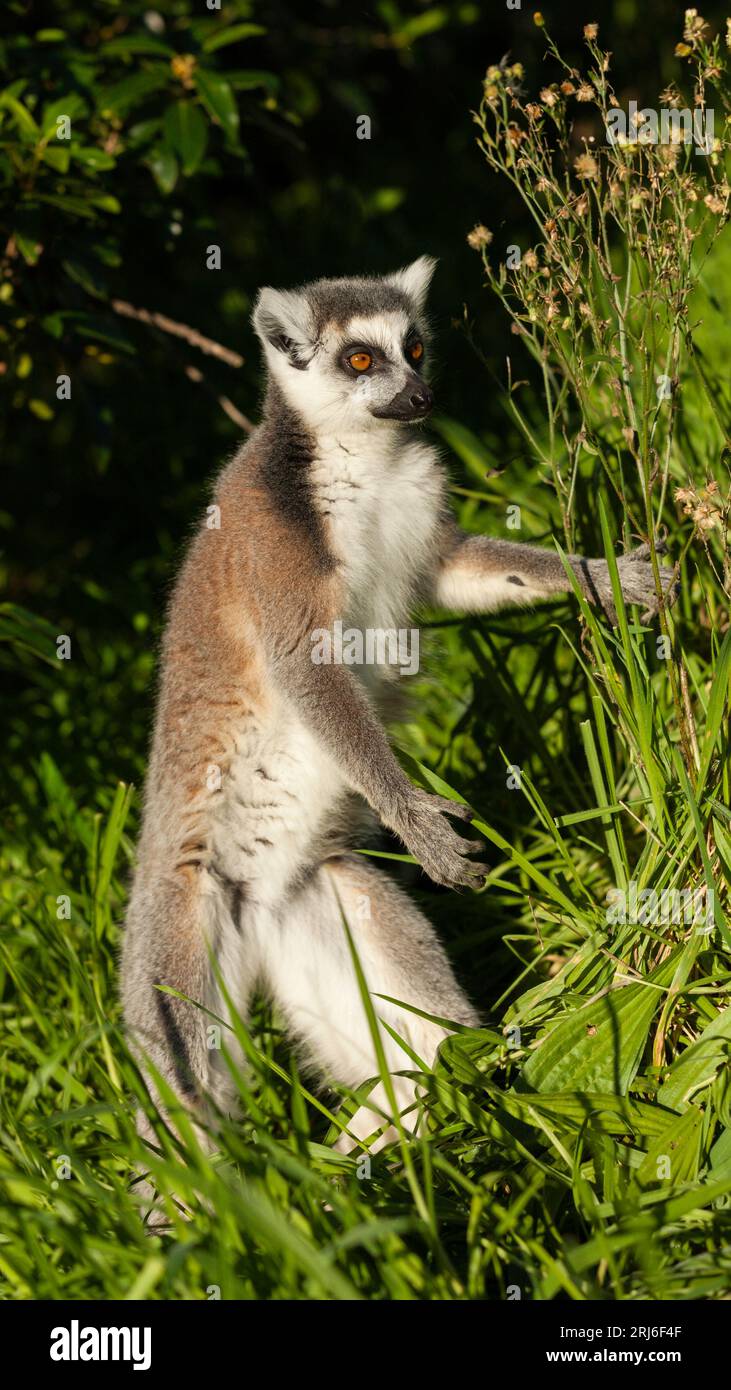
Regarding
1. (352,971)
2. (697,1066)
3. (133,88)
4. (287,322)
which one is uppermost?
(133,88)

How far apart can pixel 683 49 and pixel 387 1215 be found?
2.64m

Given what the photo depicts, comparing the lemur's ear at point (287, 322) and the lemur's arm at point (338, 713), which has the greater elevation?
the lemur's ear at point (287, 322)

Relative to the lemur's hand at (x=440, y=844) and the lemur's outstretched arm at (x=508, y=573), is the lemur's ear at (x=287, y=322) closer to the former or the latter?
the lemur's outstretched arm at (x=508, y=573)

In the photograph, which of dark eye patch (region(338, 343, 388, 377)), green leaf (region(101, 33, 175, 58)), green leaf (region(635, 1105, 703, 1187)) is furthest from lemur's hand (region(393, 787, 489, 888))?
green leaf (region(101, 33, 175, 58))

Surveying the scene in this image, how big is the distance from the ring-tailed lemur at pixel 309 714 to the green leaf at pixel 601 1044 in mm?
490

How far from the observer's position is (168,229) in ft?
15.7

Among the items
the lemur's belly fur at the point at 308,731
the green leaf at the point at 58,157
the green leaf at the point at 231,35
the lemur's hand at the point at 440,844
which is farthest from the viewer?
the green leaf at the point at 231,35

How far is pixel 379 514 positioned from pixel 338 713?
60 cm

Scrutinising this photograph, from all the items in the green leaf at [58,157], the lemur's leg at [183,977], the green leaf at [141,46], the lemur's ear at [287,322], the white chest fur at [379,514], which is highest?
the green leaf at [141,46]

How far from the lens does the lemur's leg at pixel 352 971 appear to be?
3.52 m

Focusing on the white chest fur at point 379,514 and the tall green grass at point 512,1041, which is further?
the white chest fur at point 379,514

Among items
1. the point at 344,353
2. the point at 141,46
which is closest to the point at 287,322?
the point at 344,353

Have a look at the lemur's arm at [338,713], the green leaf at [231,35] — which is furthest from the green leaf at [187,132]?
the lemur's arm at [338,713]

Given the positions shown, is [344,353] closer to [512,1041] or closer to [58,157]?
[58,157]
